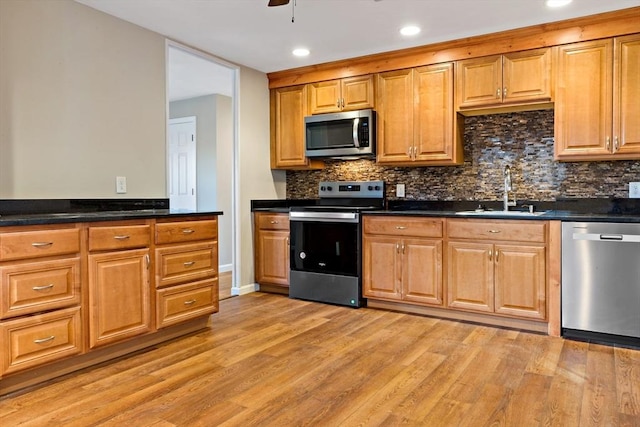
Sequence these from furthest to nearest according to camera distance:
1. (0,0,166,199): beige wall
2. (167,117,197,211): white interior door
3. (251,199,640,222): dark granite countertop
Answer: (167,117,197,211): white interior door
(251,199,640,222): dark granite countertop
(0,0,166,199): beige wall

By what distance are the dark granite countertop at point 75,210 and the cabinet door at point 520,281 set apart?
217 centimetres

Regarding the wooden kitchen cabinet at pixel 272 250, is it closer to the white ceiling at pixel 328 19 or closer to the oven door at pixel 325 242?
the oven door at pixel 325 242

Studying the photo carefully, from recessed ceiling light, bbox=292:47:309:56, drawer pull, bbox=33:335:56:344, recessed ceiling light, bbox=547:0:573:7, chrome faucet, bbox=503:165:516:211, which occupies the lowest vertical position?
drawer pull, bbox=33:335:56:344

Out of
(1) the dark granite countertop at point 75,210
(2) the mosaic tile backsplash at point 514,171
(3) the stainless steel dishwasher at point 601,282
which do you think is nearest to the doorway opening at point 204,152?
(1) the dark granite countertop at point 75,210

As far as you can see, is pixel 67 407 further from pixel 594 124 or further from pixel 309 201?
pixel 594 124

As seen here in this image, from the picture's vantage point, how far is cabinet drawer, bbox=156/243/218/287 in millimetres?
2999

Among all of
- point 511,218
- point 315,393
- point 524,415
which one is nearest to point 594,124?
point 511,218

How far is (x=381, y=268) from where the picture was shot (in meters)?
3.92

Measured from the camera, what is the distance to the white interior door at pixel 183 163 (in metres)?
6.01

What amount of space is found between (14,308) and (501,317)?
3.12 metres

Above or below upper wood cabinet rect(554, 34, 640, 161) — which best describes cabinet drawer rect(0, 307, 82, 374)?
below

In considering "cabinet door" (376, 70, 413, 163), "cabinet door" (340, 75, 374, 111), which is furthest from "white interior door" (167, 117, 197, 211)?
"cabinet door" (376, 70, 413, 163)

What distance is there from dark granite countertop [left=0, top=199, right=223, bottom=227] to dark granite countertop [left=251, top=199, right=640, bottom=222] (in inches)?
57.6

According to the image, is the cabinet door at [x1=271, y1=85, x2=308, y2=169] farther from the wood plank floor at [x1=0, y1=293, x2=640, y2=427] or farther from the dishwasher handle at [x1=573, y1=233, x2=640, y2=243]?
the dishwasher handle at [x1=573, y1=233, x2=640, y2=243]
